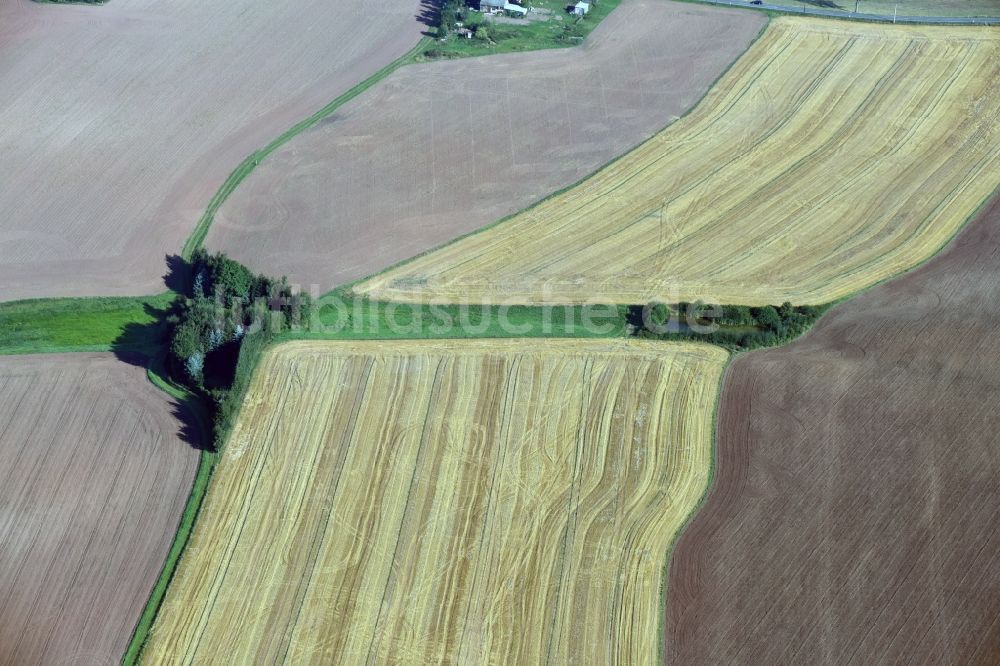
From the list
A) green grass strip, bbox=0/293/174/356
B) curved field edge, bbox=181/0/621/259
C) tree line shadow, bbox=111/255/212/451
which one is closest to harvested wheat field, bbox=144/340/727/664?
tree line shadow, bbox=111/255/212/451

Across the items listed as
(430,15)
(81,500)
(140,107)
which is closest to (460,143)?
(430,15)

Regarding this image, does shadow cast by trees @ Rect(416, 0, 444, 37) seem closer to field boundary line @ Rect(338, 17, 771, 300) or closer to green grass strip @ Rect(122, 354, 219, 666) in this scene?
field boundary line @ Rect(338, 17, 771, 300)

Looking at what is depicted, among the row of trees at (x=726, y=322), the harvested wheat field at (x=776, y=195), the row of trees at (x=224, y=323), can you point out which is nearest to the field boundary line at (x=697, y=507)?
the row of trees at (x=726, y=322)

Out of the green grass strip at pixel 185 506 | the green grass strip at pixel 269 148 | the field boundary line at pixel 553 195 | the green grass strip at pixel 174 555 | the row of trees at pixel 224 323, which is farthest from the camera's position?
the green grass strip at pixel 269 148

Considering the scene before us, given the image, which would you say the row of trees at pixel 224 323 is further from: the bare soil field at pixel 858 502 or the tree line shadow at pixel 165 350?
the bare soil field at pixel 858 502

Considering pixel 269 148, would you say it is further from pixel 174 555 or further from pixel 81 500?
pixel 174 555

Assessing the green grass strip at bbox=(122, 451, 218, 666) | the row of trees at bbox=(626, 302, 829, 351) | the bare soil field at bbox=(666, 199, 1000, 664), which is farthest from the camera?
the row of trees at bbox=(626, 302, 829, 351)
